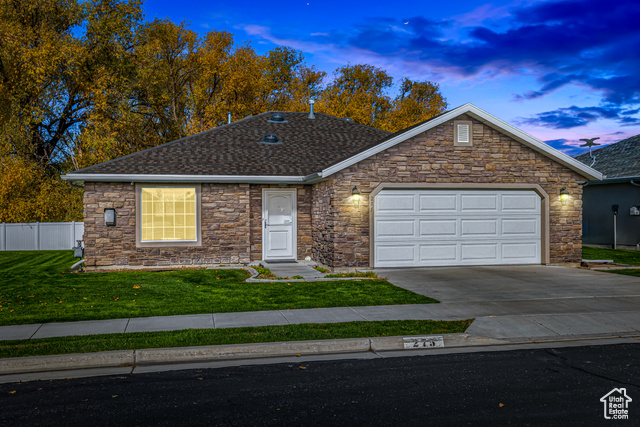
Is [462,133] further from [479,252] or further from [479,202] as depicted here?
[479,252]

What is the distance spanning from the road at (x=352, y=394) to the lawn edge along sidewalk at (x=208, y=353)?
48cm

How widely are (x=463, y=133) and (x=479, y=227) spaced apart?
8.96 ft

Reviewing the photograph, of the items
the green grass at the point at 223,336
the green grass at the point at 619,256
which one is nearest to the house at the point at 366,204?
the green grass at the point at 619,256

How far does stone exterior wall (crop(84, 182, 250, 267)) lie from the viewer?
14.9m

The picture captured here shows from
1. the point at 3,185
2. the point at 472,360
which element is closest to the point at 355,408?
the point at 472,360

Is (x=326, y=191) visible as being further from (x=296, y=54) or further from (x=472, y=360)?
(x=296, y=54)

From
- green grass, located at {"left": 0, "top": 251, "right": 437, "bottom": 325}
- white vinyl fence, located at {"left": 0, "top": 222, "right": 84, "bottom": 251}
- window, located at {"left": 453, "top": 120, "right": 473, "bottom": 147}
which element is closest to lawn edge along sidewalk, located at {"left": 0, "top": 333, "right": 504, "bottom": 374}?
green grass, located at {"left": 0, "top": 251, "right": 437, "bottom": 325}

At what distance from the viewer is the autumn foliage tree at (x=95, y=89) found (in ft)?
85.7

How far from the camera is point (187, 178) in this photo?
15.0 metres

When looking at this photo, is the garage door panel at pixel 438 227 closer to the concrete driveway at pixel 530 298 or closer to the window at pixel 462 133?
the concrete driveway at pixel 530 298

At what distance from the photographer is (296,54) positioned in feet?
137

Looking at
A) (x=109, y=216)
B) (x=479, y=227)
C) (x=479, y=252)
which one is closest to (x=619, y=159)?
(x=479, y=227)

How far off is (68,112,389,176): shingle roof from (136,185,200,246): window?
672 mm

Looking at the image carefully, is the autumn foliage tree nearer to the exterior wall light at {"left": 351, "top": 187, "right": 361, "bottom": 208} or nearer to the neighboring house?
the exterior wall light at {"left": 351, "top": 187, "right": 361, "bottom": 208}
